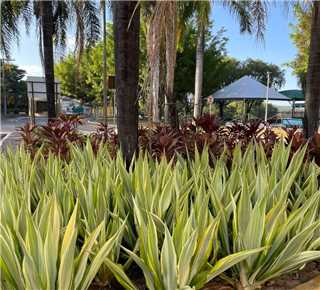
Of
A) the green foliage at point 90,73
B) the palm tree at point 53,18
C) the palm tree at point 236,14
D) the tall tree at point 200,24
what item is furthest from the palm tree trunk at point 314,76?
the green foliage at point 90,73

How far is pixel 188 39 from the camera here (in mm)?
28047

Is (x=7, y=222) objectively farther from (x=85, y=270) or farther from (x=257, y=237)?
(x=257, y=237)

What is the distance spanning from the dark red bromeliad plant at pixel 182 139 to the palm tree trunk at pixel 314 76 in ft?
1.75

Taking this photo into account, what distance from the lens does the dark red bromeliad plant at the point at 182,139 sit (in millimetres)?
4875

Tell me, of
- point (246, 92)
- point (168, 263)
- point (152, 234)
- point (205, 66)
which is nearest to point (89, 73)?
point (205, 66)

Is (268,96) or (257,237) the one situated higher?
(268,96)

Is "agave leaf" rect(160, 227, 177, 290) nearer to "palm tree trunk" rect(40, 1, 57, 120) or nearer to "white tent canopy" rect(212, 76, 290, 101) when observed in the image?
"palm tree trunk" rect(40, 1, 57, 120)

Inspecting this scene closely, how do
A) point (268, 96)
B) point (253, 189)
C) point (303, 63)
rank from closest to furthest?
point (253, 189) < point (268, 96) < point (303, 63)

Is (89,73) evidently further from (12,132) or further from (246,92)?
(246,92)

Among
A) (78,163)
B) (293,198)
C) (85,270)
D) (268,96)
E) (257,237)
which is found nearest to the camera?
(85,270)

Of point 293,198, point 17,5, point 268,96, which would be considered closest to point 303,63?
point 268,96

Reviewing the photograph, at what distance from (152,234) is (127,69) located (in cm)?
290

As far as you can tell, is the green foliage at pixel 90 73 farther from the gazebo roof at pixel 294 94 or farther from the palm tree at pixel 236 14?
the gazebo roof at pixel 294 94

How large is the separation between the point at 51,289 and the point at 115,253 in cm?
54
